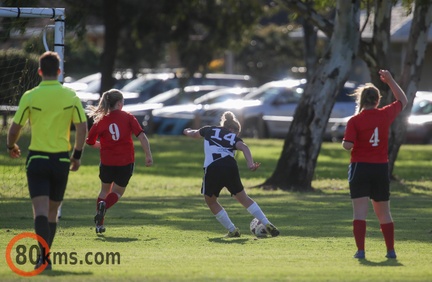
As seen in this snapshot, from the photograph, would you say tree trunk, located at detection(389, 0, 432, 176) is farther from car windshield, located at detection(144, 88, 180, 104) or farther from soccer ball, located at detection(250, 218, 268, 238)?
car windshield, located at detection(144, 88, 180, 104)

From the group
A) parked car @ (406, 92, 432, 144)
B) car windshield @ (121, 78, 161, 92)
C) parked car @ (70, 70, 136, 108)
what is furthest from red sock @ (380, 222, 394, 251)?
car windshield @ (121, 78, 161, 92)

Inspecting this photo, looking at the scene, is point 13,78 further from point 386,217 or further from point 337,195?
point 386,217

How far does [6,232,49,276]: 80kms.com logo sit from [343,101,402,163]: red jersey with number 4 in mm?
3042

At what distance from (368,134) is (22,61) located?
10287mm

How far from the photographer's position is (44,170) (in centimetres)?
902

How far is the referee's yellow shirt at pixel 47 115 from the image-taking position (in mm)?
9078

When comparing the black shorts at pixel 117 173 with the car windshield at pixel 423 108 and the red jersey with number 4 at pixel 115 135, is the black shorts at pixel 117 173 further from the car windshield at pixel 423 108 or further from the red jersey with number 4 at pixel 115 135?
the car windshield at pixel 423 108

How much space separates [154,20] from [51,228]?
2400 centimetres

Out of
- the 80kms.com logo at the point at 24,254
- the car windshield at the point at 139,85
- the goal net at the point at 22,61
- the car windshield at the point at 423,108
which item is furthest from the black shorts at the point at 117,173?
the car windshield at the point at 139,85

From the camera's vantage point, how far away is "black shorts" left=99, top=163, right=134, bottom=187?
12.6 meters

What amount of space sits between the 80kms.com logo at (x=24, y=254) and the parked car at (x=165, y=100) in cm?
2175

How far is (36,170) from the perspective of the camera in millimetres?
9016

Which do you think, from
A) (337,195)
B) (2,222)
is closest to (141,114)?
(337,195)

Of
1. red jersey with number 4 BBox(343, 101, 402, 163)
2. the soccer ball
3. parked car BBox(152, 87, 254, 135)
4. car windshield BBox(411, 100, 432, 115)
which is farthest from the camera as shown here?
parked car BBox(152, 87, 254, 135)
